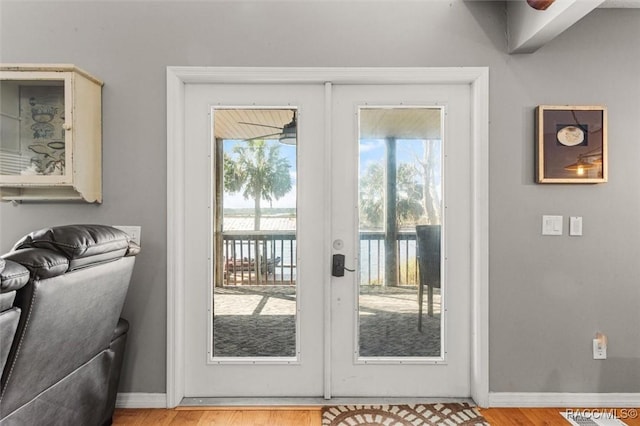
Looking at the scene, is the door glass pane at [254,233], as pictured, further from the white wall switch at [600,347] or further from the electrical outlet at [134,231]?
the white wall switch at [600,347]

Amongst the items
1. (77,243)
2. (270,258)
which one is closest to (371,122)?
(270,258)

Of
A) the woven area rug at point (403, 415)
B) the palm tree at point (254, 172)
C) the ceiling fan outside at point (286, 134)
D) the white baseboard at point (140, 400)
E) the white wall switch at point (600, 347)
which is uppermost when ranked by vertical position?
the ceiling fan outside at point (286, 134)

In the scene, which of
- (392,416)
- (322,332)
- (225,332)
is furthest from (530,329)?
(225,332)

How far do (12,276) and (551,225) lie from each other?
2.59m

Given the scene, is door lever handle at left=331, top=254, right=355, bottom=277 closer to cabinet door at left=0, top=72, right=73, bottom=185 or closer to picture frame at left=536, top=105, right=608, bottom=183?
picture frame at left=536, top=105, right=608, bottom=183

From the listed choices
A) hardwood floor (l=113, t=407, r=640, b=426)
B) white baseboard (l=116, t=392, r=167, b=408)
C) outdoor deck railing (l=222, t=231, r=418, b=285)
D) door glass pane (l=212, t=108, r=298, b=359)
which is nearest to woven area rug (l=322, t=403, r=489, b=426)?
hardwood floor (l=113, t=407, r=640, b=426)

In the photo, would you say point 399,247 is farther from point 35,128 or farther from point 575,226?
point 35,128

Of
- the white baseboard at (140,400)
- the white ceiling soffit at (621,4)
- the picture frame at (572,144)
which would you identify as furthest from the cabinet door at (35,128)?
the white ceiling soffit at (621,4)

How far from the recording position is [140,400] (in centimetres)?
228

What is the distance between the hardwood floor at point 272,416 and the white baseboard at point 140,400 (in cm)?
3

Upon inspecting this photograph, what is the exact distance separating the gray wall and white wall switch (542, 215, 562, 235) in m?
0.04

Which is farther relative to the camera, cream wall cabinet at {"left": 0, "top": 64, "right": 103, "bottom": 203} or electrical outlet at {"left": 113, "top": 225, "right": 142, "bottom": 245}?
electrical outlet at {"left": 113, "top": 225, "right": 142, "bottom": 245}

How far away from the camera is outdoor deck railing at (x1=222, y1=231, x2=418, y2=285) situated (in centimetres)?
238

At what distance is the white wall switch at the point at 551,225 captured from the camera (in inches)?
89.9
